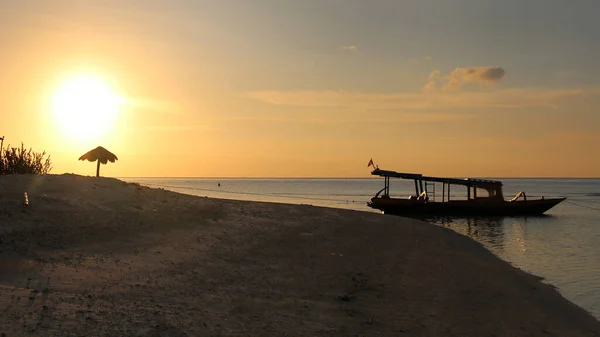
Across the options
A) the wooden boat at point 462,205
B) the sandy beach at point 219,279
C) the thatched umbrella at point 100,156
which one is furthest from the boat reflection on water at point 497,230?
the thatched umbrella at point 100,156

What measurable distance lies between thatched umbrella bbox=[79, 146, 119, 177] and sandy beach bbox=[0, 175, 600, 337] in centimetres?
826

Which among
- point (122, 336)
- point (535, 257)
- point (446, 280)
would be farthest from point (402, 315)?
point (535, 257)

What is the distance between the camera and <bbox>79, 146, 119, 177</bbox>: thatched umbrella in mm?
28422

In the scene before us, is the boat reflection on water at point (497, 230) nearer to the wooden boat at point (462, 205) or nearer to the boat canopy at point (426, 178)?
the wooden boat at point (462, 205)

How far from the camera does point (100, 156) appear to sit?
28594mm

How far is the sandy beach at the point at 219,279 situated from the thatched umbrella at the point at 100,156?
826 cm

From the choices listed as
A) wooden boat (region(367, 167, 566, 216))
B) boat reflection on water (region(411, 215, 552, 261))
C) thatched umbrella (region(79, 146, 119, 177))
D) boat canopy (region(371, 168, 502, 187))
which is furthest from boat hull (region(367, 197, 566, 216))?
thatched umbrella (region(79, 146, 119, 177))

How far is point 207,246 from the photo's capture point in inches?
592

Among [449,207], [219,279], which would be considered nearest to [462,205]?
[449,207]

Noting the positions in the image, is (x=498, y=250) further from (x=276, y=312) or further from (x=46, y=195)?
(x=46, y=195)

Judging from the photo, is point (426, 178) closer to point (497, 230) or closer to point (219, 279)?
point (497, 230)

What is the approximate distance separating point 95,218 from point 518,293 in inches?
507

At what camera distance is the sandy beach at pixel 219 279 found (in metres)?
8.00

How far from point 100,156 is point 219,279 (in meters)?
20.3
